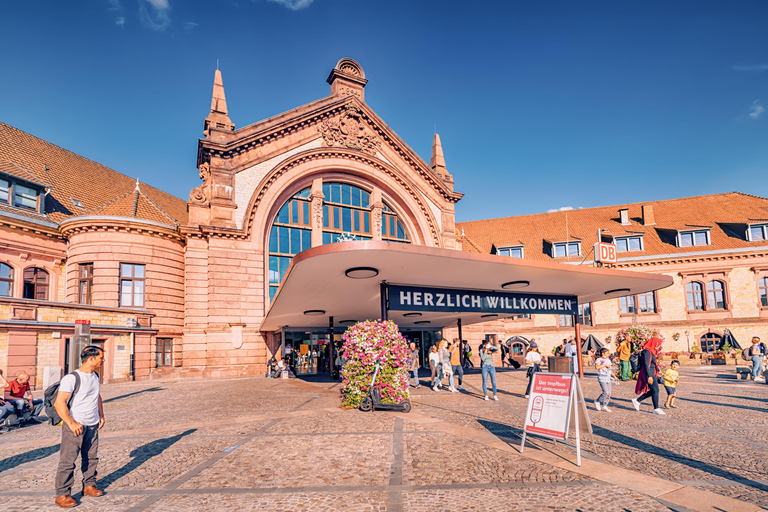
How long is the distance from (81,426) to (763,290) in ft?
162

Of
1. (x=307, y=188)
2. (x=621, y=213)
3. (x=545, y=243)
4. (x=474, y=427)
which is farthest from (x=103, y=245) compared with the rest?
(x=621, y=213)

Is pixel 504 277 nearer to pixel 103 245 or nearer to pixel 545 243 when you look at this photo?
pixel 103 245

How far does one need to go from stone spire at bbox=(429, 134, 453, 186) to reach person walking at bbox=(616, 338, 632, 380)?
21279mm

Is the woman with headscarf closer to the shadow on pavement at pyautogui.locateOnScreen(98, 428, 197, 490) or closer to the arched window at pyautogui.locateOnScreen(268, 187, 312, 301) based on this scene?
the shadow on pavement at pyautogui.locateOnScreen(98, 428, 197, 490)

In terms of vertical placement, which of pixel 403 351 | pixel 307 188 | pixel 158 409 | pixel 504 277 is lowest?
pixel 158 409

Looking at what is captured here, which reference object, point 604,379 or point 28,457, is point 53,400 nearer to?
point 28,457

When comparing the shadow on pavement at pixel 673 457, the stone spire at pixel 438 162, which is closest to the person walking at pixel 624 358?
the shadow on pavement at pixel 673 457

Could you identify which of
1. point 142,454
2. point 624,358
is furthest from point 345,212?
point 142,454

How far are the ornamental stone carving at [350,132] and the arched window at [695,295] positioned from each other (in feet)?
97.6

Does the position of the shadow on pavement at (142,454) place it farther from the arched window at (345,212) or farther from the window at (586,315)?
the window at (586,315)

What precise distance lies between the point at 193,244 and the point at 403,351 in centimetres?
1923

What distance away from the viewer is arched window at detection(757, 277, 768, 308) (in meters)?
39.7

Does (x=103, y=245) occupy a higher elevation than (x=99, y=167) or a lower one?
lower

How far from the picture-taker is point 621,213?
46469 millimetres
